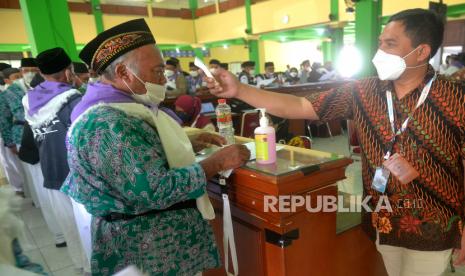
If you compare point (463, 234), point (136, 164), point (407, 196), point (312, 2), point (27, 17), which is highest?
point (312, 2)

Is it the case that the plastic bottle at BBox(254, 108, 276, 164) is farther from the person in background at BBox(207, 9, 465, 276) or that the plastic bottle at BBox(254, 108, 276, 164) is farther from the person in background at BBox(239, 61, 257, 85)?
the person in background at BBox(239, 61, 257, 85)

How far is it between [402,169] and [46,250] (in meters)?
3.04

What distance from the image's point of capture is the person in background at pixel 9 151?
3.36 metres

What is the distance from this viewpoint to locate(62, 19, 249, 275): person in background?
983mm

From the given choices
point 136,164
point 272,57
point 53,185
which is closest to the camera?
point 136,164

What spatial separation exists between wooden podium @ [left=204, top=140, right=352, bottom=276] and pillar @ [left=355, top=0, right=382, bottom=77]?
19.4 feet

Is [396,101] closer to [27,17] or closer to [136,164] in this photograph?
[136,164]

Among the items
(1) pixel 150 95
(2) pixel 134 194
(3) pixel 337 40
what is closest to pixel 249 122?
(1) pixel 150 95

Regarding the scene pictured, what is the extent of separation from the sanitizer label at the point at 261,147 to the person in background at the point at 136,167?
59 millimetres

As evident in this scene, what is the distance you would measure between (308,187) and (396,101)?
17.6 inches

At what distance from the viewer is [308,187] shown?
1189 millimetres

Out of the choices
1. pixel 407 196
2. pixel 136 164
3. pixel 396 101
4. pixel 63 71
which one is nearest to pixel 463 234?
pixel 407 196

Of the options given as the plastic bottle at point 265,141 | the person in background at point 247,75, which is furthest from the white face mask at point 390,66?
the person in background at point 247,75

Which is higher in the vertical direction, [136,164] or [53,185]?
[136,164]
